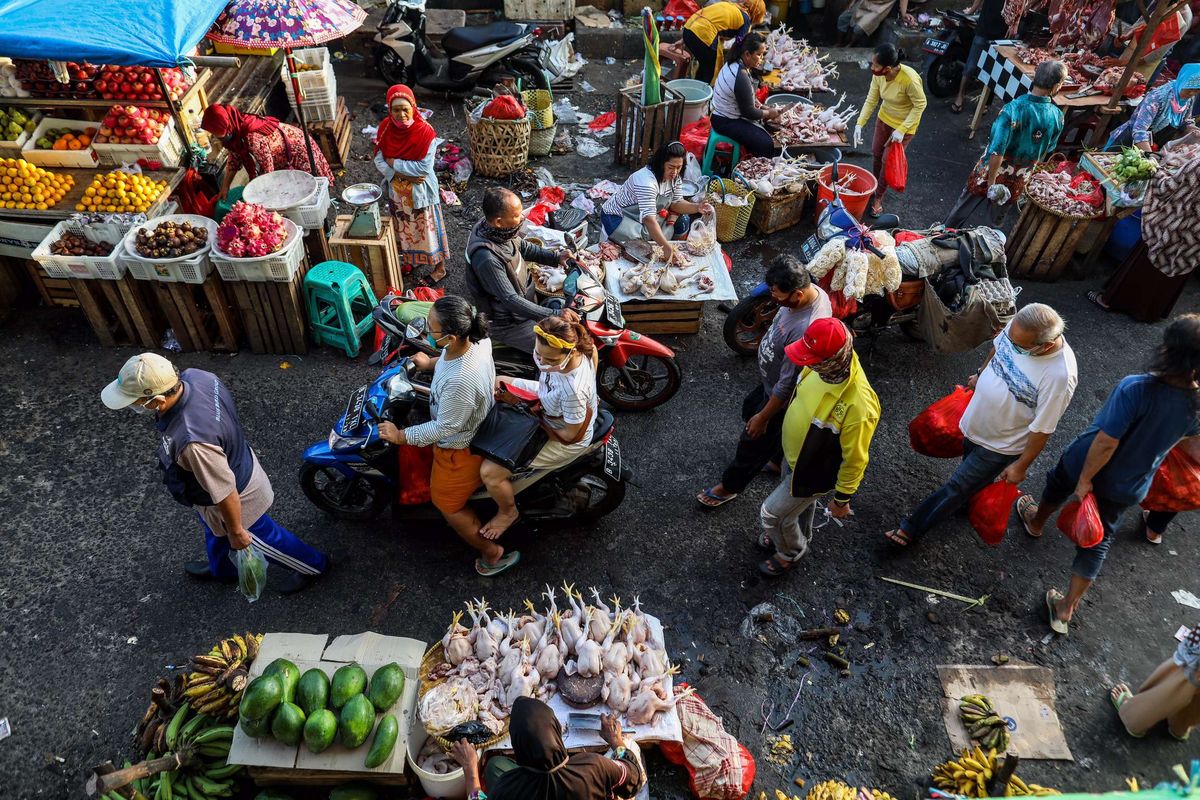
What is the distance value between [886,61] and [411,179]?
4809 mm

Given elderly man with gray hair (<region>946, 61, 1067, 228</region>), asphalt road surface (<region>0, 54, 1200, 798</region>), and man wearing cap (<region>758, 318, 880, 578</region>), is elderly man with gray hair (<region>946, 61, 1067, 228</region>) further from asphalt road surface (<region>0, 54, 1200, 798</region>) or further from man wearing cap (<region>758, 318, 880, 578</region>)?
man wearing cap (<region>758, 318, 880, 578</region>)

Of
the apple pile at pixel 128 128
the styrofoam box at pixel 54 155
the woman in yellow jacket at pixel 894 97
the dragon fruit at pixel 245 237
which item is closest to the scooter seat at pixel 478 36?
the apple pile at pixel 128 128

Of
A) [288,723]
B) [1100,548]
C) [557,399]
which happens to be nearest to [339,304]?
[557,399]

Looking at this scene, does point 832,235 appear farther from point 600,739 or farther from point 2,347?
point 2,347

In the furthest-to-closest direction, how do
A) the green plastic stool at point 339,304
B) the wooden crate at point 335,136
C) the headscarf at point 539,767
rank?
the wooden crate at point 335,136 → the green plastic stool at point 339,304 → the headscarf at point 539,767

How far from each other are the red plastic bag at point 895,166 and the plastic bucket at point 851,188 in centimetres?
50

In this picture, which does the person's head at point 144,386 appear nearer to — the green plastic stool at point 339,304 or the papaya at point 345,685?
the papaya at point 345,685

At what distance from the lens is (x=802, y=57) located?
9883 mm

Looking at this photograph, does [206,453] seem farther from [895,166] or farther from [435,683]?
[895,166]

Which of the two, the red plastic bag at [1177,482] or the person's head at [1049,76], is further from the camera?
the person's head at [1049,76]

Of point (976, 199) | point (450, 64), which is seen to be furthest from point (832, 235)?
point (450, 64)

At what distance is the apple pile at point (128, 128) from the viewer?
269 inches

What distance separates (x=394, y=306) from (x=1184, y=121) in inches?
340

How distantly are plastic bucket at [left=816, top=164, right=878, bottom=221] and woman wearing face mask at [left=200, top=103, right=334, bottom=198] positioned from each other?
4.91m
